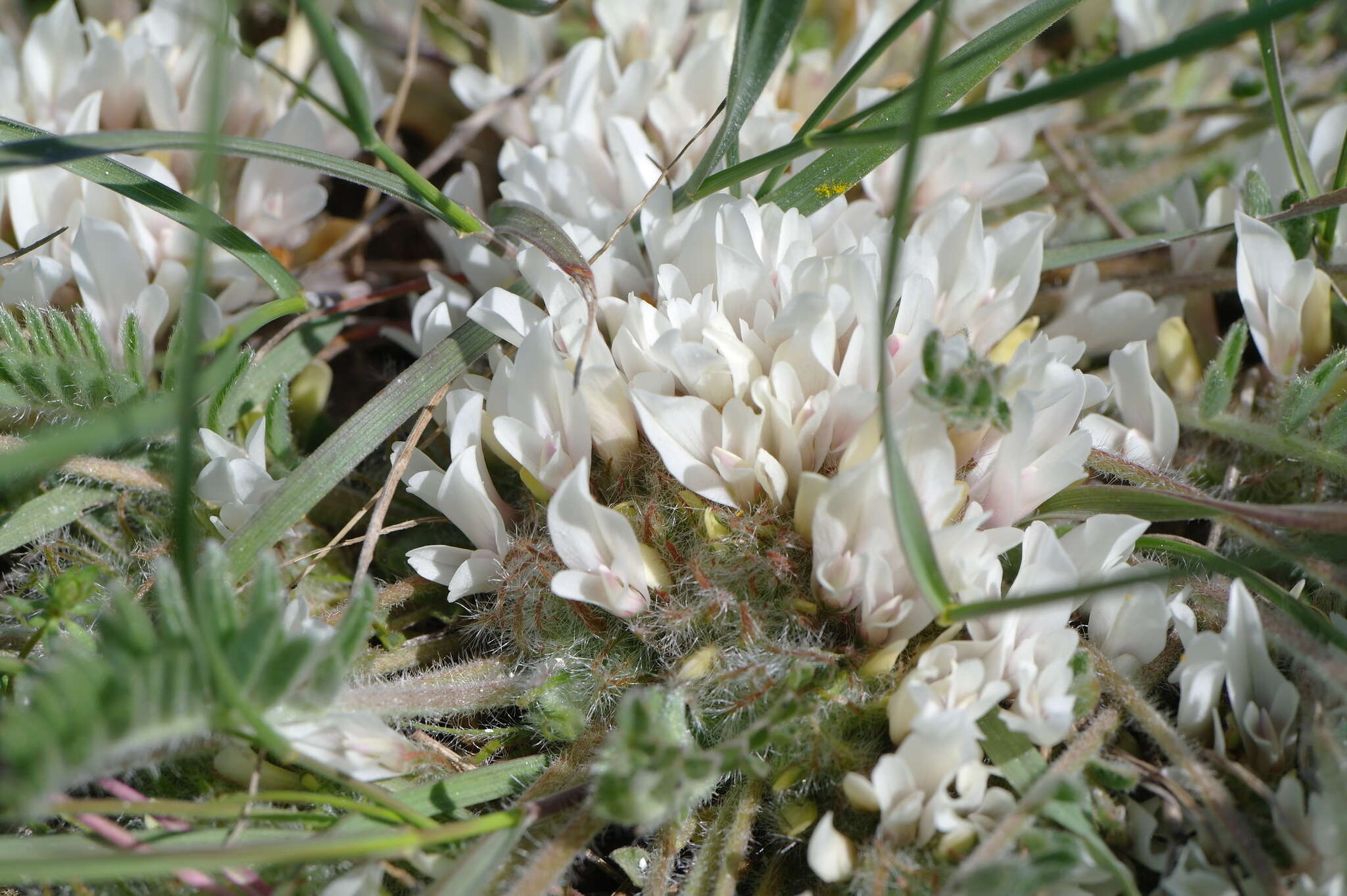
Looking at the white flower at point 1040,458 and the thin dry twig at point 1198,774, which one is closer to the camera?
the thin dry twig at point 1198,774

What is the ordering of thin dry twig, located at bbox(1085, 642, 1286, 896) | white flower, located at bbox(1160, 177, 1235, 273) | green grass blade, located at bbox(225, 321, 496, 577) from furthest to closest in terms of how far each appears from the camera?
white flower, located at bbox(1160, 177, 1235, 273) < green grass blade, located at bbox(225, 321, 496, 577) < thin dry twig, located at bbox(1085, 642, 1286, 896)

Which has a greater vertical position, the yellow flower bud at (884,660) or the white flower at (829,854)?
the yellow flower bud at (884,660)

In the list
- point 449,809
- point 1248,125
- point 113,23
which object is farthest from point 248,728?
point 1248,125

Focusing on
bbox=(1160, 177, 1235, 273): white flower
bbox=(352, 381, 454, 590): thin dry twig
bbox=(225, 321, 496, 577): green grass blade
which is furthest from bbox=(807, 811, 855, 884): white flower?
bbox=(1160, 177, 1235, 273): white flower

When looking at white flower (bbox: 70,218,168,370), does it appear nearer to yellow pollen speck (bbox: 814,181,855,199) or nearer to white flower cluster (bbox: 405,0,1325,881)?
white flower cluster (bbox: 405,0,1325,881)

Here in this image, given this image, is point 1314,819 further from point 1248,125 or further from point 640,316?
point 1248,125

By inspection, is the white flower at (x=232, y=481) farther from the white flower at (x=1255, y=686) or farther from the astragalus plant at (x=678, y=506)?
the white flower at (x=1255, y=686)

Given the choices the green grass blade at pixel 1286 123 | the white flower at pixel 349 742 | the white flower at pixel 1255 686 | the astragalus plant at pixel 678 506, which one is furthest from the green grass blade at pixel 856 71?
the white flower at pixel 349 742
